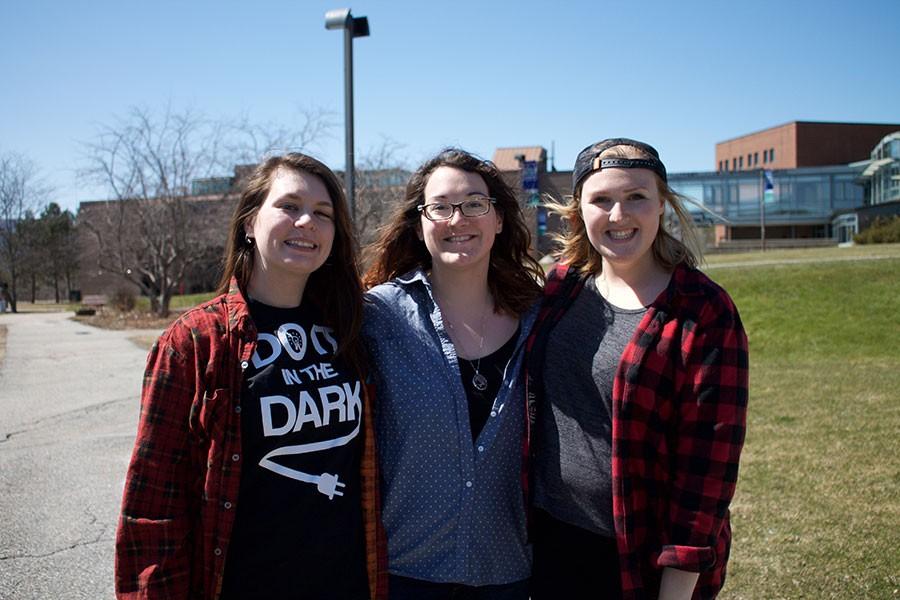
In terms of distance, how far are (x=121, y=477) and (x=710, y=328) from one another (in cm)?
568

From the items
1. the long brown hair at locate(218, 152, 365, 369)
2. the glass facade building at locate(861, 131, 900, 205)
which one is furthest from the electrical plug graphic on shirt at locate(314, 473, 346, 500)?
the glass facade building at locate(861, 131, 900, 205)

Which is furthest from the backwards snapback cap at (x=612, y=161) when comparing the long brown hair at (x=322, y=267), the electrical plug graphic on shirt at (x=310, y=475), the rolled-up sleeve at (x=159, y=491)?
the rolled-up sleeve at (x=159, y=491)

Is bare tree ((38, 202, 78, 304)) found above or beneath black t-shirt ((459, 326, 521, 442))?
above

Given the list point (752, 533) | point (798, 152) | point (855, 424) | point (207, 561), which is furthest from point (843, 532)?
point (798, 152)

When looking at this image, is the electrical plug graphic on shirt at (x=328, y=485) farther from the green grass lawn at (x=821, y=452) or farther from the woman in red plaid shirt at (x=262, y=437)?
the green grass lawn at (x=821, y=452)

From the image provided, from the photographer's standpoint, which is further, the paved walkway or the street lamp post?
the street lamp post

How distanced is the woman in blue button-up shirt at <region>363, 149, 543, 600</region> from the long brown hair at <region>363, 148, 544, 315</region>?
1 cm

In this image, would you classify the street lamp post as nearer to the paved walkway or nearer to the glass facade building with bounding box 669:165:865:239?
the paved walkway

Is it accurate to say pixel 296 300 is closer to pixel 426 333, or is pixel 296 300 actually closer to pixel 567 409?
pixel 426 333

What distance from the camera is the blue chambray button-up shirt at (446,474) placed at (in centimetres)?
246

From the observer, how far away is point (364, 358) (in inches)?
99.8

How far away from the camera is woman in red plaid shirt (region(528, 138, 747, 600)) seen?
208 cm

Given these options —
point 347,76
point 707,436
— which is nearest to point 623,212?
point 707,436

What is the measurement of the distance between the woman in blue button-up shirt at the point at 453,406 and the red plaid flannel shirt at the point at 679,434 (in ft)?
1.52
